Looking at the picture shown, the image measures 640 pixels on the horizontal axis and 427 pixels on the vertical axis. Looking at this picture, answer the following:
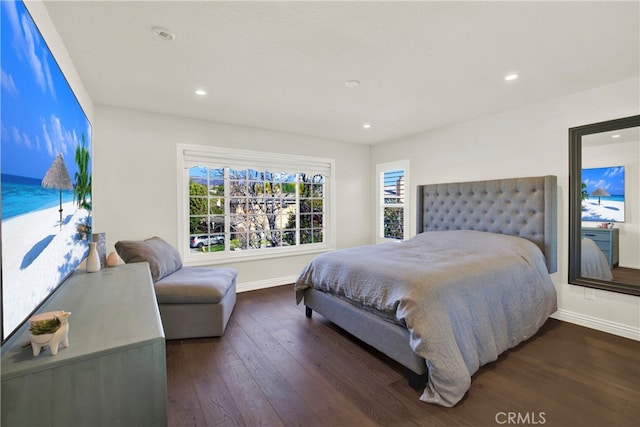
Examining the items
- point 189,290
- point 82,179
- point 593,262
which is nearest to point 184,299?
point 189,290

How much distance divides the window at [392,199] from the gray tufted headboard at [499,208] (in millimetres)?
502

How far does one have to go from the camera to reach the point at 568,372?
210 centimetres

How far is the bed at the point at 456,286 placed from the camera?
72.6 inches

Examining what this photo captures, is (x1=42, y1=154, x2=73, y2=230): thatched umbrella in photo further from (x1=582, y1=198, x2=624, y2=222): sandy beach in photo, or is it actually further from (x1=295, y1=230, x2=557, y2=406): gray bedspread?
(x1=582, y1=198, x2=624, y2=222): sandy beach in photo

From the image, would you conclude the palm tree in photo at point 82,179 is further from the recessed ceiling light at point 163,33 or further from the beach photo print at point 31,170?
the recessed ceiling light at point 163,33

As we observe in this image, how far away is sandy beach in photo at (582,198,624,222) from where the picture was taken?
8.80ft

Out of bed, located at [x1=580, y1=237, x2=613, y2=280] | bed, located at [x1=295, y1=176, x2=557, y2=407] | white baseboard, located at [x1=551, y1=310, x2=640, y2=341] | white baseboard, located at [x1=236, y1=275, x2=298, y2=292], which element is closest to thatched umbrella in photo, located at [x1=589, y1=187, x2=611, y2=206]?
bed, located at [x1=295, y1=176, x2=557, y2=407]

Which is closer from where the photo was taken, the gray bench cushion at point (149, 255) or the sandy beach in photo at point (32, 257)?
the sandy beach in photo at point (32, 257)

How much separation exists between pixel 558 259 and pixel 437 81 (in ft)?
7.52

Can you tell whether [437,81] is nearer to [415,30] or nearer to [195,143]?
[415,30]

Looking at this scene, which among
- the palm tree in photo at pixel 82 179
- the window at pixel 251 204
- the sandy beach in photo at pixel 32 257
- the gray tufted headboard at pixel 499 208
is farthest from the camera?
the window at pixel 251 204

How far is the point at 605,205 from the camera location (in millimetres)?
2744

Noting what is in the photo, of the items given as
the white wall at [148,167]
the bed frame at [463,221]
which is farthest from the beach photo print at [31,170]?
the bed frame at [463,221]

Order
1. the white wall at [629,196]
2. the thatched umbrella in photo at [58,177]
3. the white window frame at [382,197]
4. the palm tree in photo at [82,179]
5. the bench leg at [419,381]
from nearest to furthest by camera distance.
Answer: the thatched umbrella in photo at [58,177]
the bench leg at [419,381]
the palm tree in photo at [82,179]
the white wall at [629,196]
the white window frame at [382,197]
